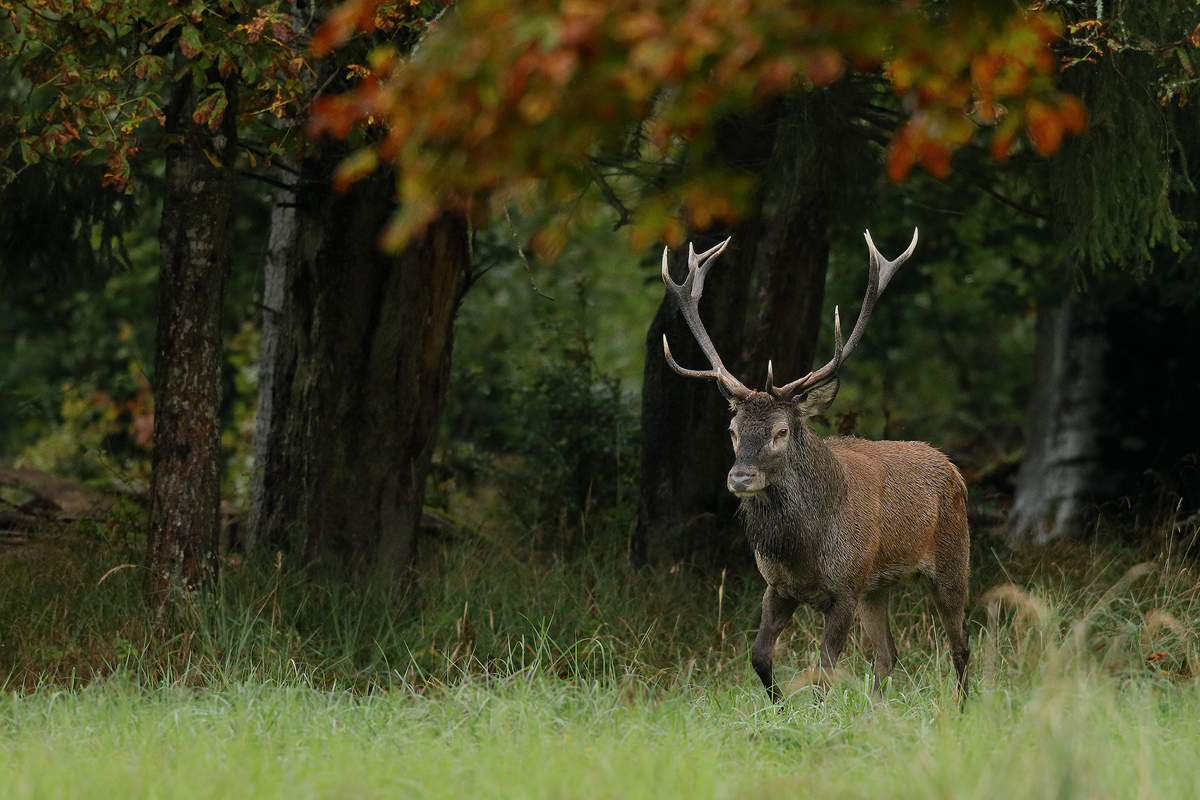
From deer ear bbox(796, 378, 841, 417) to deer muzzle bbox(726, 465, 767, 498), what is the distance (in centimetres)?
54

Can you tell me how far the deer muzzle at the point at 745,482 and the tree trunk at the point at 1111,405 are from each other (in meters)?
6.46

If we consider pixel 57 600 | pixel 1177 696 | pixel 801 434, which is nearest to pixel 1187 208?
pixel 801 434

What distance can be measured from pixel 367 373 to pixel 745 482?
122 inches

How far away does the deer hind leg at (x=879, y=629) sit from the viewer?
744 cm

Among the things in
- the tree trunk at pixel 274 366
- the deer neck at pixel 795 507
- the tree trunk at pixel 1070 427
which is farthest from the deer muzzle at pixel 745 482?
the tree trunk at pixel 1070 427

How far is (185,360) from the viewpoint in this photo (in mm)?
7406

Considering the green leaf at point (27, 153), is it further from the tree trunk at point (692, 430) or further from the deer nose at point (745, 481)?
the tree trunk at point (692, 430)

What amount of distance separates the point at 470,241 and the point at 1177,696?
4.96m

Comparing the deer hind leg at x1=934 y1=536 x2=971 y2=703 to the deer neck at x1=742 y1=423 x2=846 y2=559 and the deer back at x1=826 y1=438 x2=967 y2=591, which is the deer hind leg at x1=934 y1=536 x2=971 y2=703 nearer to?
the deer back at x1=826 y1=438 x2=967 y2=591

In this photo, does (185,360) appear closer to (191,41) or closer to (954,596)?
(191,41)

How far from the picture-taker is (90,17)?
22.8 ft

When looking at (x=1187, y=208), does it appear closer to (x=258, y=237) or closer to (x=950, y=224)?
(x=950, y=224)

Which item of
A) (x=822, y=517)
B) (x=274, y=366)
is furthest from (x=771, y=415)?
(x=274, y=366)

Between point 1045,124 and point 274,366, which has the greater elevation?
point 1045,124
